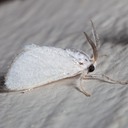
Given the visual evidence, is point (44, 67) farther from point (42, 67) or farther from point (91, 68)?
point (91, 68)

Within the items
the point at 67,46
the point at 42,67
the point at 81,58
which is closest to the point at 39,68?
the point at 42,67

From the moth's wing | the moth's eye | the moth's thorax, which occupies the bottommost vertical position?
the moth's eye

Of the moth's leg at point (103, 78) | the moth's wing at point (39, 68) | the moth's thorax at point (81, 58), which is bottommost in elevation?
the moth's leg at point (103, 78)

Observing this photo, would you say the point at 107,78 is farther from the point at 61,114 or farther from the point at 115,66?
the point at 61,114

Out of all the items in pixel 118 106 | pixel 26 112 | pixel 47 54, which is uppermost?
pixel 47 54

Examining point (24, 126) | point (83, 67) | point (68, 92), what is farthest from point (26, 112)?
point (83, 67)

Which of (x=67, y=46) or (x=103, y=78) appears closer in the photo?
(x=103, y=78)
